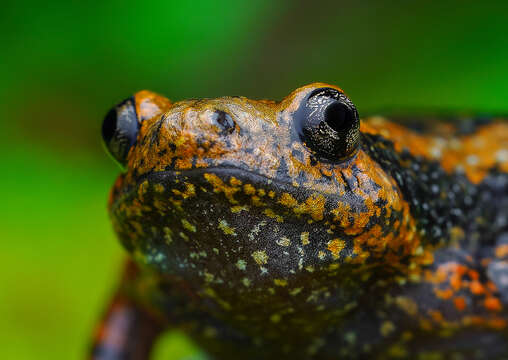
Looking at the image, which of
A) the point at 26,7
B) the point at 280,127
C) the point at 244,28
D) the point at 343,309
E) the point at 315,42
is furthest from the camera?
the point at 315,42

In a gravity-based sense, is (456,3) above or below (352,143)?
above

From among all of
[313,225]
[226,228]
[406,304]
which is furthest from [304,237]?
[406,304]

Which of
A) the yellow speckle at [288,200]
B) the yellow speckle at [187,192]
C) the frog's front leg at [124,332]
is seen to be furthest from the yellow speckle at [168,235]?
the frog's front leg at [124,332]

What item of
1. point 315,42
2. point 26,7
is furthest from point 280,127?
point 315,42

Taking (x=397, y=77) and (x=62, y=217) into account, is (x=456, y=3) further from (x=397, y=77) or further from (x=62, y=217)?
(x=62, y=217)

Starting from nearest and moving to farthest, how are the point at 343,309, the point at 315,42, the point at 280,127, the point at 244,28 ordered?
the point at 280,127, the point at 343,309, the point at 244,28, the point at 315,42

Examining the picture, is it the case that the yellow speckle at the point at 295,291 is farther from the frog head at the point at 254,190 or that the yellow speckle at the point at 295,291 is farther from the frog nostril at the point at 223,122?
the frog nostril at the point at 223,122

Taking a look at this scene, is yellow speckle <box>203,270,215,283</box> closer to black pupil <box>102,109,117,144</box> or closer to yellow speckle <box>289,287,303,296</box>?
yellow speckle <box>289,287,303,296</box>

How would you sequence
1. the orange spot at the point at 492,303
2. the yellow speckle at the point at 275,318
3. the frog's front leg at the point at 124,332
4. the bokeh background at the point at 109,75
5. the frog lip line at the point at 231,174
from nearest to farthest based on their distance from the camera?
the frog lip line at the point at 231,174 < the yellow speckle at the point at 275,318 < the orange spot at the point at 492,303 < the frog's front leg at the point at 124,332 < the bokeh background at the point at 109,75

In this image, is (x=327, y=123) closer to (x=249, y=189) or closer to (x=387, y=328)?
(x=249, y=189)
